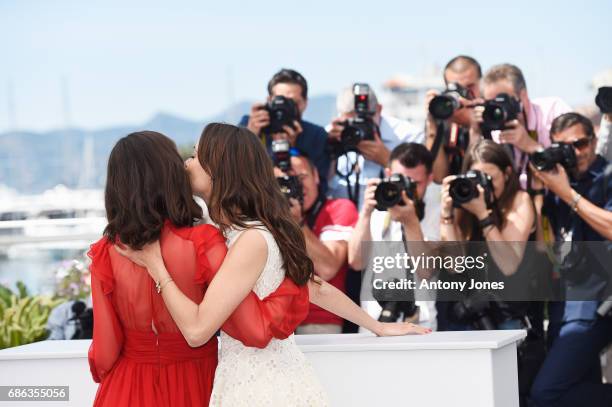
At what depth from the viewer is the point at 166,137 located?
2.81m

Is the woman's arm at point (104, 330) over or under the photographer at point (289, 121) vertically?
under

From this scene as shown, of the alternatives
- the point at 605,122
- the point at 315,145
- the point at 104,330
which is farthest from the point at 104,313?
the point at 605,122

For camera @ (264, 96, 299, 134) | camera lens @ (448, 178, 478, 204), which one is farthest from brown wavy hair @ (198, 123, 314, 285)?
camera @ (264, 96, 299, 134)

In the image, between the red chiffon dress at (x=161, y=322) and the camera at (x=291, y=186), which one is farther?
the camera at (x=291, y=186)

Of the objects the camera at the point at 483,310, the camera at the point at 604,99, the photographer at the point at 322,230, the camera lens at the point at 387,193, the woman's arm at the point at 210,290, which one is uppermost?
the camera at the point at 604,99

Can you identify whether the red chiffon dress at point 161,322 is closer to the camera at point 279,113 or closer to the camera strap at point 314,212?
the camera strap at point 314,212

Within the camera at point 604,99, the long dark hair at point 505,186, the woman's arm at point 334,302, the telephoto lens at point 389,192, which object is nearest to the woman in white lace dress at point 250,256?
the woman's arm at point 334,302

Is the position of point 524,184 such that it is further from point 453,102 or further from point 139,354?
Result: point 139,354

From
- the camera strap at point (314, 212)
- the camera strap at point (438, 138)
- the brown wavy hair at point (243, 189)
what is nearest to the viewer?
the brown wavy hair at point (243, 189)

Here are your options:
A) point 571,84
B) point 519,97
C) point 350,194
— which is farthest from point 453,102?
point 571,84

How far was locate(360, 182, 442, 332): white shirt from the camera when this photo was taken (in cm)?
469

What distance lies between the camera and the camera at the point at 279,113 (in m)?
5.03

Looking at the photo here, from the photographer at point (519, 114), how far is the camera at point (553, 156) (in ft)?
0.52

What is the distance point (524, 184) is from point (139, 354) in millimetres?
2606
